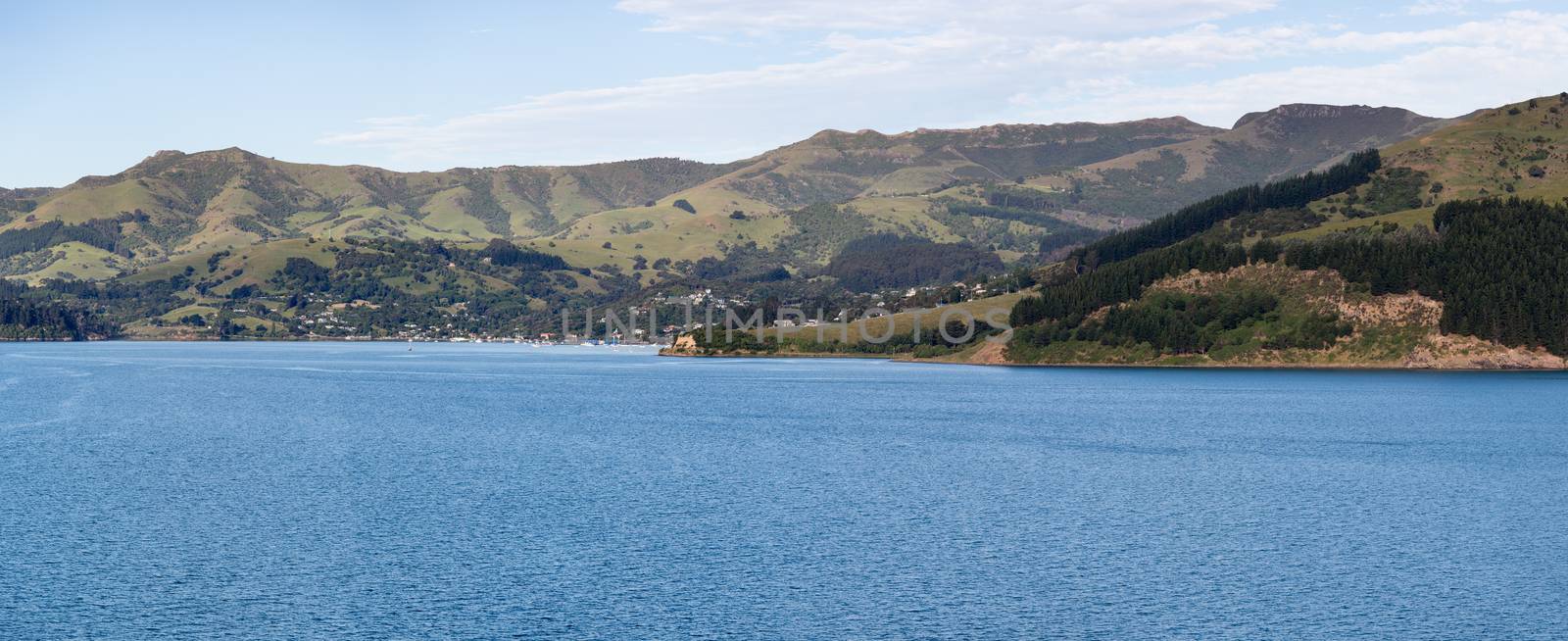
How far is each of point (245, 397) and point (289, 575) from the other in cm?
12153

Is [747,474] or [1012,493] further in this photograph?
[747,474]

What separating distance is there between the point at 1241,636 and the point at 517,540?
→ 35032mm

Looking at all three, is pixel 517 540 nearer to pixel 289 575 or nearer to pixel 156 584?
pixel 289 575

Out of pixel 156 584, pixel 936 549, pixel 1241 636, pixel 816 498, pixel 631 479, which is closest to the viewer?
pixel 1241 636

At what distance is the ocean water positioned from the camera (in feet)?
169

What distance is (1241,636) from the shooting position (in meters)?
48.7

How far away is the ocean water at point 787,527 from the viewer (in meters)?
51.4

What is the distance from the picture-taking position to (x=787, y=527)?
70.2 meters

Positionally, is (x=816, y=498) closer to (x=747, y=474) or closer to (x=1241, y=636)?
(x=747, y=474)

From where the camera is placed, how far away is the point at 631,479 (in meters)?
88.9

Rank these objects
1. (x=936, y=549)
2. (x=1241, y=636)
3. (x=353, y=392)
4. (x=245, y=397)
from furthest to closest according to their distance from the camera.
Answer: (x=353, y=392) < (x=245, y=397) < (x=936, y=549) < (x=1241, y=636)

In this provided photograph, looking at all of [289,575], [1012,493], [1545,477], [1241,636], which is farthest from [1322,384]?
[289,575]

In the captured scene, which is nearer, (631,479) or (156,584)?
(156,584)

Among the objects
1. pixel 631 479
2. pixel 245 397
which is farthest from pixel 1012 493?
pixel 245 397
